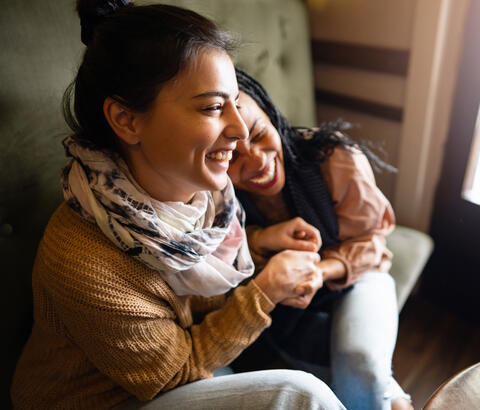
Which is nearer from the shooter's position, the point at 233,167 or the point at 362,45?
the point at 233,167

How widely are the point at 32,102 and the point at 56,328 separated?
436 millimetres

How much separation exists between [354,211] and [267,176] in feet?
0.80

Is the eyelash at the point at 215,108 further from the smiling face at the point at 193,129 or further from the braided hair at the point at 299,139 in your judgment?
the braided hair at the point at 299,139

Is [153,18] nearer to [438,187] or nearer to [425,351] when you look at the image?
[438,187]

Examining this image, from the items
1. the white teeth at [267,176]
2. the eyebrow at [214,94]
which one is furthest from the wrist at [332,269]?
the eyebrow at [214,94]

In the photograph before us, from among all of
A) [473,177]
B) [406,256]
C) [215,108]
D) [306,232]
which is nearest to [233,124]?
[215,108]

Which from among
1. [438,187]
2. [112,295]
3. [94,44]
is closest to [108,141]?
[94,44]

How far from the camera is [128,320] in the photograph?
694mm

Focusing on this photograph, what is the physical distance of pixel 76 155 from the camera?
0.73 metres

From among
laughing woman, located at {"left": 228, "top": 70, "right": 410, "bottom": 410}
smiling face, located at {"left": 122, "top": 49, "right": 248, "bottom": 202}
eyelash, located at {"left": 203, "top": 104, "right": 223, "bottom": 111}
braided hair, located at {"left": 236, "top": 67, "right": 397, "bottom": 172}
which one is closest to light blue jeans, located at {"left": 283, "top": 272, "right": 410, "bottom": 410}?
laughing woman, located at {"left": 228, "top": 70, "right": 410, "bottom": 410}

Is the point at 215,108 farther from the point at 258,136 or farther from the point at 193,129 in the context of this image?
the point at 258,136

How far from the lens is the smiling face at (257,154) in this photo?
0.89 meters

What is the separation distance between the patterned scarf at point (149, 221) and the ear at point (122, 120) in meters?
0.06

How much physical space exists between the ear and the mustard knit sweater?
0.53ft
